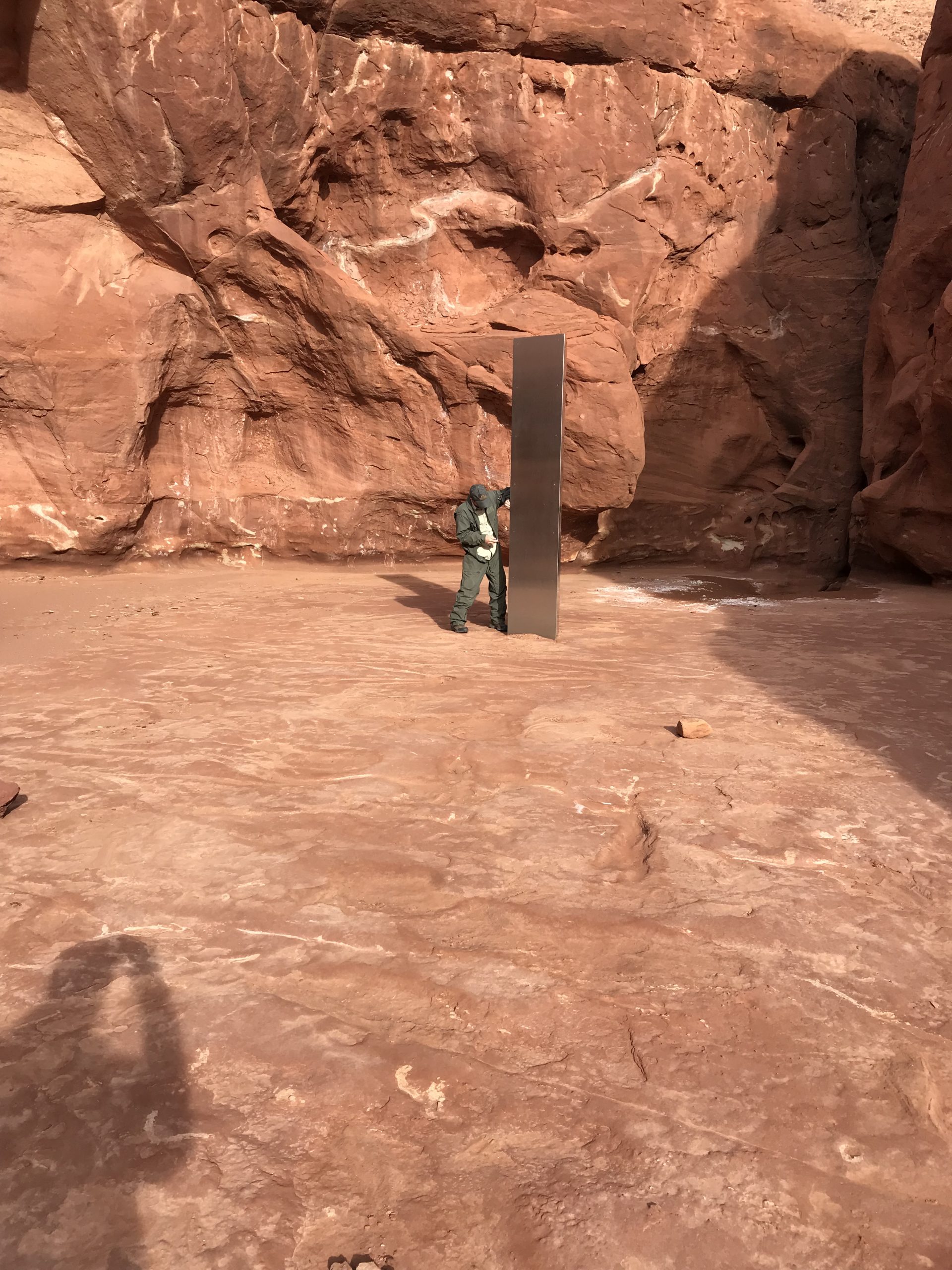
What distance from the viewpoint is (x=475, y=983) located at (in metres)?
2.46

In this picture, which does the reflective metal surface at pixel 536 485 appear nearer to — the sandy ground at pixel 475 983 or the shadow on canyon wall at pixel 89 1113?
the sandy ground at pixel 475 983

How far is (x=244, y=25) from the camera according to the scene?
1005 cm

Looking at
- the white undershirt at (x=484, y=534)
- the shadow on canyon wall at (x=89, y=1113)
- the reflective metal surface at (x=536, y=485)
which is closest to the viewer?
the shadow on canyon wall at (x=89, y=1113)

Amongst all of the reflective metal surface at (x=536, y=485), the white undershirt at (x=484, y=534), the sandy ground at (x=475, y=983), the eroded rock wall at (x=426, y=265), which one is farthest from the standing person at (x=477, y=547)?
the eroded rock wall at (x=426, y=265)

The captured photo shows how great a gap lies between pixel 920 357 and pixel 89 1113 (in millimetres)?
11795

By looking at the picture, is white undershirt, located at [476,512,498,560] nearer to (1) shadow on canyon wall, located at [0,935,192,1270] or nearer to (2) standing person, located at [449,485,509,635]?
(2) standing person, located at [449,485,509,635]

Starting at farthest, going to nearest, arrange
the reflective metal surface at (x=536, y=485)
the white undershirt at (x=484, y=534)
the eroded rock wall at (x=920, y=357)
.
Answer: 1. the eroded rock wall at (x=920, y=357)
2. the white undershirt at (x=484, y=534)
3. the reflective metal surface at (x=536, y=485)

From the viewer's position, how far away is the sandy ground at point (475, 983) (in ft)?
5.71

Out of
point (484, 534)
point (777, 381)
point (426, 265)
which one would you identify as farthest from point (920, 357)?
point (484, 534)

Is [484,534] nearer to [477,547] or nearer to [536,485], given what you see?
[477,547]

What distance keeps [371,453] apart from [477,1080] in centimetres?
1009

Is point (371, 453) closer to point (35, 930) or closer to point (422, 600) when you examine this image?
point (422, 600)

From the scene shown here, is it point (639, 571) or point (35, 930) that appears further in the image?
point (639, 571)

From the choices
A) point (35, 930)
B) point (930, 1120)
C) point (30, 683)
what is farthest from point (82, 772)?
point (930, 1120)
